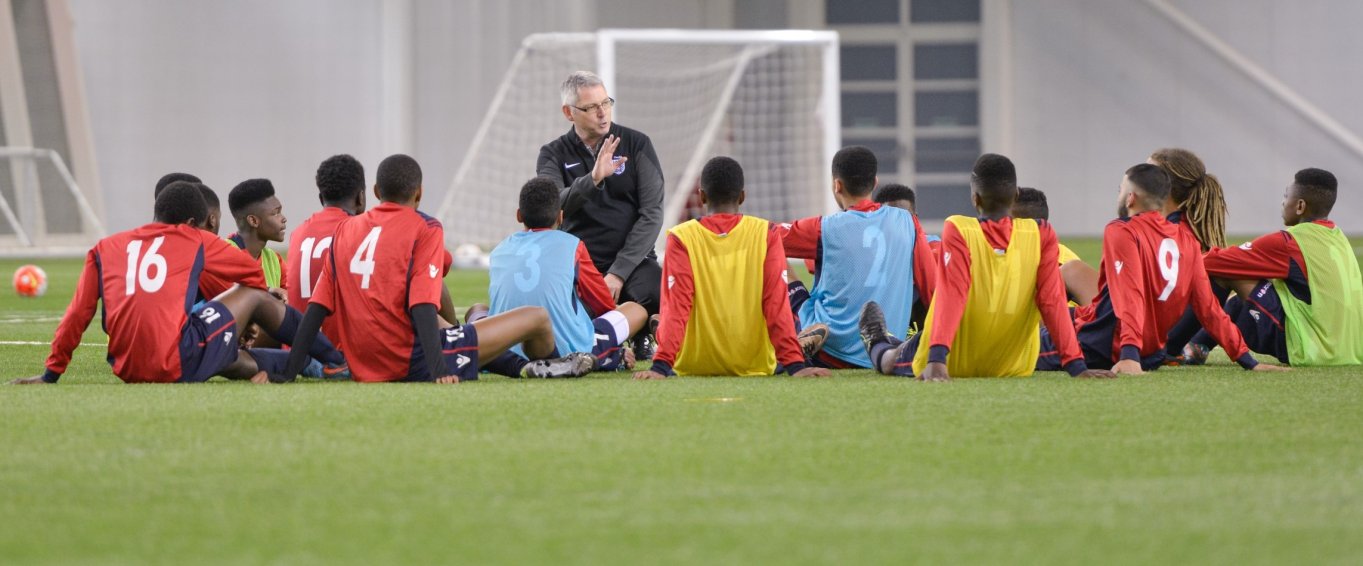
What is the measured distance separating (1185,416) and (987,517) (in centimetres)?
178

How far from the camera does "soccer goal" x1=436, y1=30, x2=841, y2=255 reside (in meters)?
19.3

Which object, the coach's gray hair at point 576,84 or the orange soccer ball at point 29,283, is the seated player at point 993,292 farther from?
the orange soccer ball at point 29,283

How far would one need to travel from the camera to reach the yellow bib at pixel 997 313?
574 centimetres

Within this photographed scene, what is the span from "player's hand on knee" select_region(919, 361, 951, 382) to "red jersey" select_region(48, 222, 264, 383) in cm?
260

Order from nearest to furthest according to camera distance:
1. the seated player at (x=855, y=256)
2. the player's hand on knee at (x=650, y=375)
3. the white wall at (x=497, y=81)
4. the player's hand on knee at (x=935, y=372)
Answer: the player's hand on knee at (x=935, y=372), the player's hand on knee at (x=650, y=375), the seated player at (x=855, y=256), the white wall at (x=497, y=81)

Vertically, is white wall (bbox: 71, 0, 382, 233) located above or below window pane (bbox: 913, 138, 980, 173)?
above

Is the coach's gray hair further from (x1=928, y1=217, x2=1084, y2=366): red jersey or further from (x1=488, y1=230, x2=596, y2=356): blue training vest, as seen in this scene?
(x1=928, y1=217, x2=1084, y2=366): red jersey

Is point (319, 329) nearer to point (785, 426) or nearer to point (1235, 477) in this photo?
point (785, 426)

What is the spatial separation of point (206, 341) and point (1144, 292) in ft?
11.8

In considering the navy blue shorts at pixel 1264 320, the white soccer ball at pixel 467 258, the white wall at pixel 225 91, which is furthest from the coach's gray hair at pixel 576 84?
the white wall at pixel 225 91

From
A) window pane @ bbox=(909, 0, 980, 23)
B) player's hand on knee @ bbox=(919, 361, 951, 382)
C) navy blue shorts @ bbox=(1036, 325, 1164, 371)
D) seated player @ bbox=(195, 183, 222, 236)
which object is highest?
window pane @ bbox=(909, 0, 980, 23)

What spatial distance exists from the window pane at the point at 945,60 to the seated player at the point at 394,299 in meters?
21.4

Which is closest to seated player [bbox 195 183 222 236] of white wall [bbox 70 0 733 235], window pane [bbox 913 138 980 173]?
white wall [bbox 70 0 733 235]

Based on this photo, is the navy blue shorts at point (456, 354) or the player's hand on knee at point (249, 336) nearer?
the navy blue shorts at point (456, 354)
